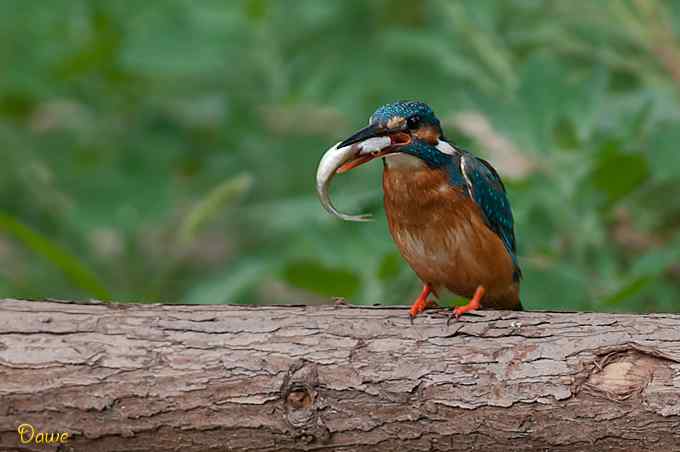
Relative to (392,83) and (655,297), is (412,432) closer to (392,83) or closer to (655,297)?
(655,297)

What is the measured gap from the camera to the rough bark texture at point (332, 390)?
9.91 feet

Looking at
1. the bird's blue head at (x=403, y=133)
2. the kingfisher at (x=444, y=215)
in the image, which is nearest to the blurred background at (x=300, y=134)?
the kingfisher at (x=444, y=215)

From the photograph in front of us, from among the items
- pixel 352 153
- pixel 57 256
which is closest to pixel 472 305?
pixel 352 153

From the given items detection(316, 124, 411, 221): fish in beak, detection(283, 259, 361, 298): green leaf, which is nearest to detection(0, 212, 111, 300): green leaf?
detection(283, 259, 361, 298): green leaf

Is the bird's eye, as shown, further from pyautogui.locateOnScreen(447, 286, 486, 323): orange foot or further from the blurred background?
the blurred background

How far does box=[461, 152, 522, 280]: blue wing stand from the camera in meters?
3.89

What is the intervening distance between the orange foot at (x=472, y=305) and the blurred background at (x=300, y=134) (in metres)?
1.12

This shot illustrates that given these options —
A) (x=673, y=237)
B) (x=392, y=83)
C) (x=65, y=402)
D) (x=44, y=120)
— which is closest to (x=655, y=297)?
(x=673, y=237)

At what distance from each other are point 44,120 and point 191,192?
1203 mm

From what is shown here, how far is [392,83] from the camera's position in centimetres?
759

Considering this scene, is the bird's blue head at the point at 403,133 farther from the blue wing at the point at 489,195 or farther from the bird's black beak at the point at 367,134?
the blue wing at the point at 489,195

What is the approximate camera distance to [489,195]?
3.94 metres

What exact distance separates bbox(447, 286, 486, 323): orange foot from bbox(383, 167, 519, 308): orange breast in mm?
39

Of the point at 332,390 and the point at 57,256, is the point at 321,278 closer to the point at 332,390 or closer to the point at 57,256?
the point at 57,256
